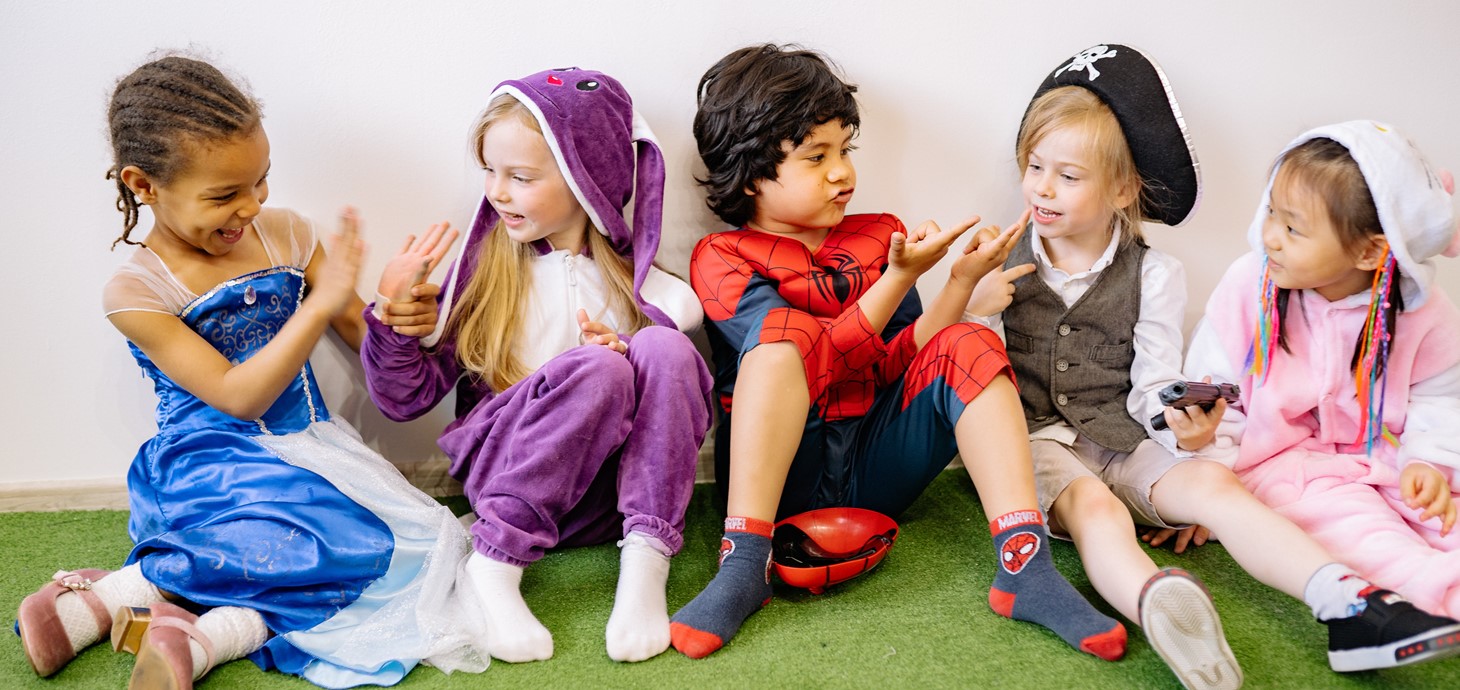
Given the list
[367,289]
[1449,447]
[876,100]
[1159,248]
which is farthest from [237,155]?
[1449,447]

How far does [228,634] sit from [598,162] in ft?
2.52

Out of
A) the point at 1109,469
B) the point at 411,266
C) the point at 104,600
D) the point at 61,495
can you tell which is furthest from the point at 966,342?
the point at 61,495

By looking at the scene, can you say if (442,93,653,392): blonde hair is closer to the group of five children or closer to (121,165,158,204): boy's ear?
the group of five children

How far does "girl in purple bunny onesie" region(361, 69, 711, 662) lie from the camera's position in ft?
Result: 4.28

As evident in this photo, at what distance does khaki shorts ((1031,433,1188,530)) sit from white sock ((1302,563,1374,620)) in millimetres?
261

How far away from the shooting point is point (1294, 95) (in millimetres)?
1713

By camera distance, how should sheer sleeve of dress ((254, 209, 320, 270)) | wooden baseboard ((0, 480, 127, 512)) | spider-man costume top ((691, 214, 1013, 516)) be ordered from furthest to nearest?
wooden baseboard ((0, 480, 127, 512)) → sheer sleeve of dress ((254, 209, 320, 270)) → spider-man costume top ((691, 214, 1013, 516))

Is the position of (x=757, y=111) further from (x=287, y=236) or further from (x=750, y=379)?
(x=287, y=236)

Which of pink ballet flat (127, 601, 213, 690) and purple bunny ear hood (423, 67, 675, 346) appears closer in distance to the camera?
pink ballet flat (127, 601, 213, 690)

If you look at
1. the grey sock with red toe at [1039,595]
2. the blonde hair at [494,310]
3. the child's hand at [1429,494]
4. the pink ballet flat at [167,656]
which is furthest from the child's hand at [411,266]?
the child's hand at [1429,494]

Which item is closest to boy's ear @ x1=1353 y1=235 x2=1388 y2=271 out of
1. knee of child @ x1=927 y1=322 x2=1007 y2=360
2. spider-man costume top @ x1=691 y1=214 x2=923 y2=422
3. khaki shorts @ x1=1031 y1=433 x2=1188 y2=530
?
khaki shorts @ x1=1031 y1=433 x2=1188 y2=530

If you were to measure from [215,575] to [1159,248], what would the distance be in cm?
153

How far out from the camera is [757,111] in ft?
4.77

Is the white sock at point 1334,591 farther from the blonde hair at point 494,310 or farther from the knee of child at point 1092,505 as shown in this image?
the blonde hair at point 494,310
